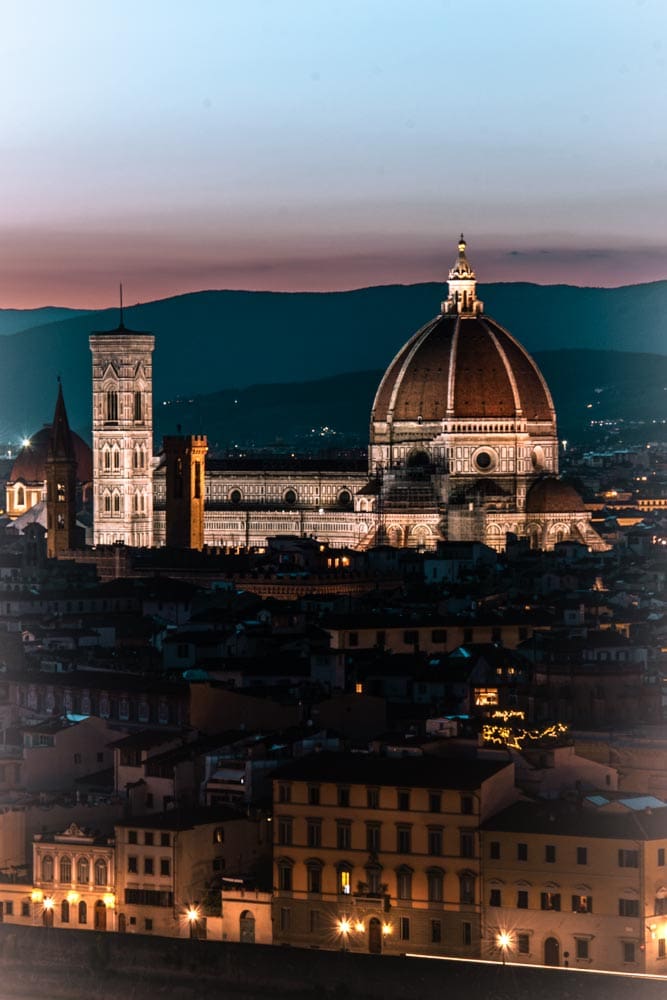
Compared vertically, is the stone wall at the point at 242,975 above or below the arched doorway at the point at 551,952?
below

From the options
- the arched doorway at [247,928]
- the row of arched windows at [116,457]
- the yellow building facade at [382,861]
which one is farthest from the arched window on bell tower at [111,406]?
the arched doorway at [247,928]

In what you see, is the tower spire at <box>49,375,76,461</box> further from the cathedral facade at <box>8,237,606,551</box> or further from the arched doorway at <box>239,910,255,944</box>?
the arched doorway at <box>239,910,255,944</box>

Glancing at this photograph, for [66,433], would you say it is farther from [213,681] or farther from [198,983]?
[198,983]

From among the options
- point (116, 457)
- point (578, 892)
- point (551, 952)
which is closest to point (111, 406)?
point (116, 457)

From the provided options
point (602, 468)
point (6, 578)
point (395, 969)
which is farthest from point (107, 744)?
point (602, 468)

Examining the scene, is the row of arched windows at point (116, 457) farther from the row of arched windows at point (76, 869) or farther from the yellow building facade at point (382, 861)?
the yellow building facade at point (382, 861)

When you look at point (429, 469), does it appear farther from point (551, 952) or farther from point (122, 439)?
point (551, 952)
